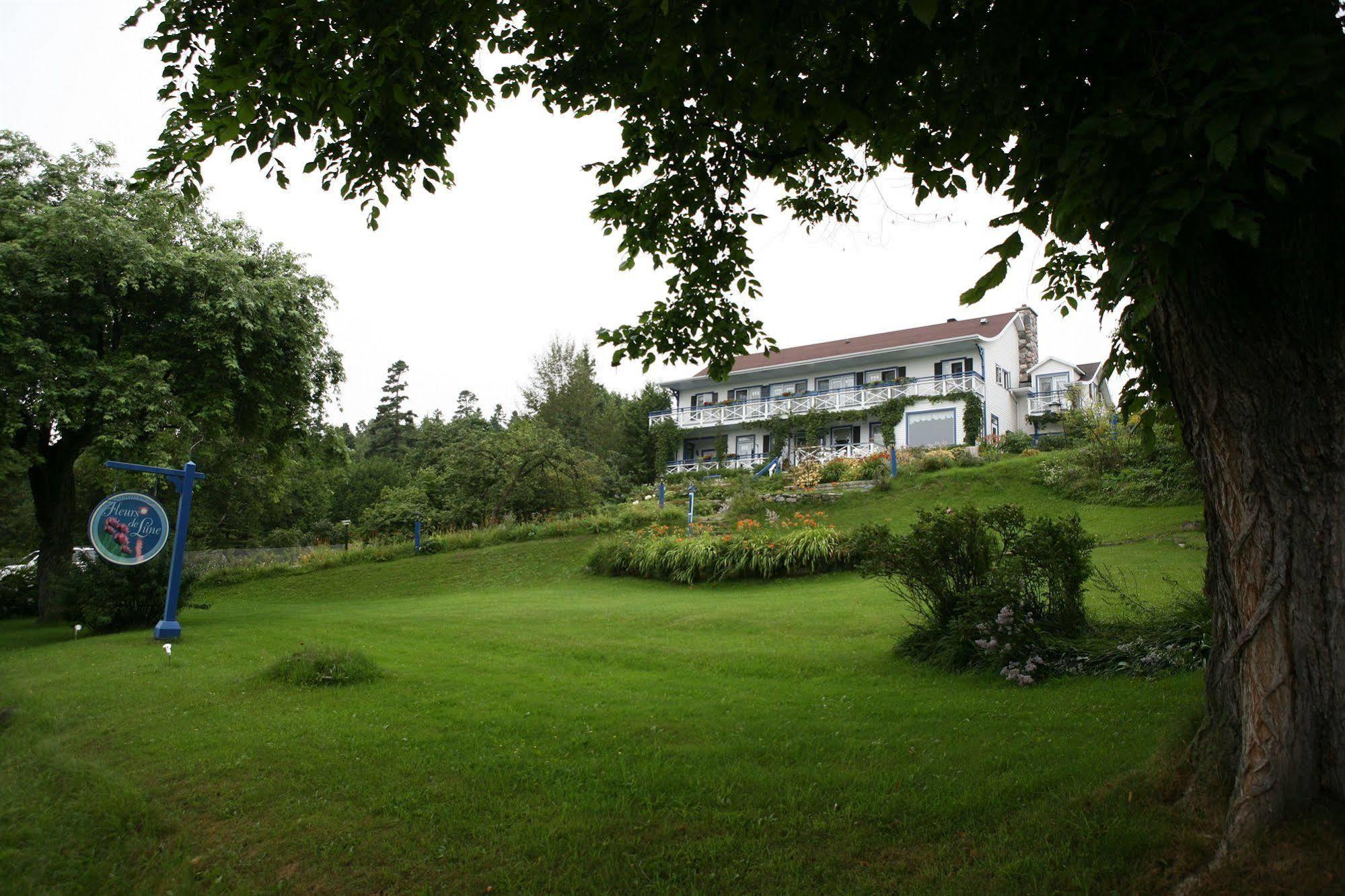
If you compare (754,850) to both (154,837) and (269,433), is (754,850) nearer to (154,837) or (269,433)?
(154,837)

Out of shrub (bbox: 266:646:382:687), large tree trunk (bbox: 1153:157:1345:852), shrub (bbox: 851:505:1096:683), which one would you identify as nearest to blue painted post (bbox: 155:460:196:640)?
shrub (bbox: 266:646:382:687)

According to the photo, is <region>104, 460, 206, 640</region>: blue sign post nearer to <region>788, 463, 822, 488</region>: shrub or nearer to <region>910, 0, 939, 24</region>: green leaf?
<region>910, 0, 939, 24</region>: green leaf

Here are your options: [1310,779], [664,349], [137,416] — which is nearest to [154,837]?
[664,349]

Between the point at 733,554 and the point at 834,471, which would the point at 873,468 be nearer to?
the point at 834,471

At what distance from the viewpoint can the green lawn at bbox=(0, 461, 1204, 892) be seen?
3631 mm

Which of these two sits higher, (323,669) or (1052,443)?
(1052,443)

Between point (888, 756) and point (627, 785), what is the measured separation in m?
1.62

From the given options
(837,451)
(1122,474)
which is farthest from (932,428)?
(1122,474)

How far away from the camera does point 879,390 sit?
34500 mm

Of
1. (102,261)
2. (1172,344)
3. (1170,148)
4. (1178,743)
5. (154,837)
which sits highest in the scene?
(102,261)

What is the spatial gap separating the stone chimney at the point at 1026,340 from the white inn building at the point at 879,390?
66 mm

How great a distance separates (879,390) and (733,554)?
67.1ft

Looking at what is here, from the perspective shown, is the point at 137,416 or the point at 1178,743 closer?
the point at 1178,743

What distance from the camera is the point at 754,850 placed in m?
3.73
